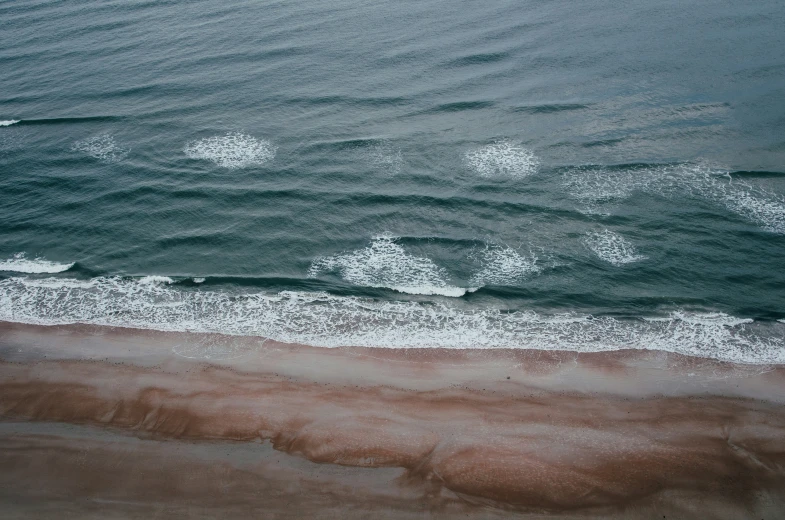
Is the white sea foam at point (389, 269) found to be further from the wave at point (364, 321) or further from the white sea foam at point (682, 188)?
the white sea foam at point (682, 188)

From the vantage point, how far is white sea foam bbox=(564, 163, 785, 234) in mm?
39062

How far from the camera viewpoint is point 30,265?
1527 inches

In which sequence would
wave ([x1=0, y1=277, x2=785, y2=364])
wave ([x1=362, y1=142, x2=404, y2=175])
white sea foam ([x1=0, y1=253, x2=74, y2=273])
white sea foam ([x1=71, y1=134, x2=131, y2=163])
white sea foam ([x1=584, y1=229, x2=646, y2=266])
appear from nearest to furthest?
wave ([x1=0, y1=277, x2=785, y2=364]) < white sea foam ([x1=584, y1=229, x2=646, y2=266]) < white sea foam ([x1=0, y1=253, x2=74, y2=273]) < wave ([x1=362, y1=142, x2=404, y2=175]) < white sea foam ([x1=71, y1=134, x2=131, y2=163])

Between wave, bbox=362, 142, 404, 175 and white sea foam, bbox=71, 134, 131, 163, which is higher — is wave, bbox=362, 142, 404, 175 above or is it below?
below

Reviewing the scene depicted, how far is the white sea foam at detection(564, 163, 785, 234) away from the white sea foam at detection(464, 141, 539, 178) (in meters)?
3.22

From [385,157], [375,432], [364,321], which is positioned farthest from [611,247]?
[375,432]

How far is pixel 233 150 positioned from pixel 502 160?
2194 centimetres

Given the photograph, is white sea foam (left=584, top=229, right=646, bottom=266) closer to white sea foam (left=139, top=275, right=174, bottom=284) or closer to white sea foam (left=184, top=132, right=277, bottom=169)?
white sea foam (left=184, top=132, right=277, bottom=169)

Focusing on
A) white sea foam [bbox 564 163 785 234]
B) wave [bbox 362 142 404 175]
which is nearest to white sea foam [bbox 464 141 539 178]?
white sea foam [bbox 564 163 785 234]

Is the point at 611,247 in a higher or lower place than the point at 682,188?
lower

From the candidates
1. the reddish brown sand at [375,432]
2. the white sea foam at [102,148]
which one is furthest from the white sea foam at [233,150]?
the reddish brown sand at [375,432]

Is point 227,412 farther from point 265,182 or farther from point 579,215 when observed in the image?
point 579,215

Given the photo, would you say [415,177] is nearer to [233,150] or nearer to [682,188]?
[233,150]

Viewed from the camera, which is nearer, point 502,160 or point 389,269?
point 389,269
